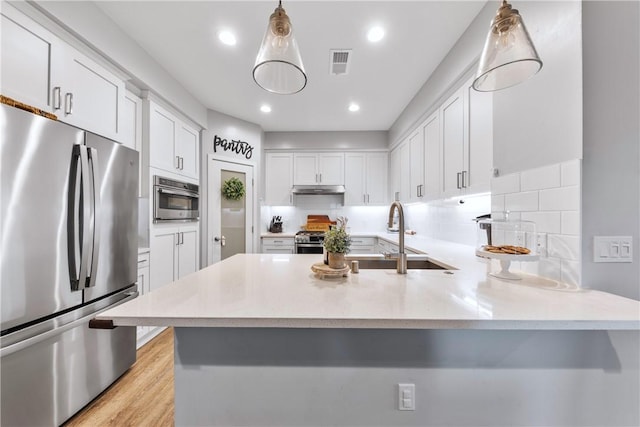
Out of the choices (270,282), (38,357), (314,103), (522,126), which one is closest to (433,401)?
(270,282)

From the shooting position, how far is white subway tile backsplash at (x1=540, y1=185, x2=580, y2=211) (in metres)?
1.11

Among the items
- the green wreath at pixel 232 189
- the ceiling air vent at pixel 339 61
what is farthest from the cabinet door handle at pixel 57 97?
the green wreath at pixel 232 189

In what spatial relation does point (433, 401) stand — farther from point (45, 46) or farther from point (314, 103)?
point (314, 103)

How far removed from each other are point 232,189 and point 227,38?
205 cm

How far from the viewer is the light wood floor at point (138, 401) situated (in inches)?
62.2

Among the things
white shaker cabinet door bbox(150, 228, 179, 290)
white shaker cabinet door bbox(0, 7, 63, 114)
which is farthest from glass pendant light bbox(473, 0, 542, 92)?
white shaker cabinet door bbox(150, 228, 179, 290)

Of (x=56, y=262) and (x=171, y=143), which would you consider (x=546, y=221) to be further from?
(x=171, y=143)

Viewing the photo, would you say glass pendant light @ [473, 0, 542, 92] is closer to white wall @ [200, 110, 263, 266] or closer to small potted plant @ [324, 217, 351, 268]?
small potted plant @ [324, 217, 351, 268]

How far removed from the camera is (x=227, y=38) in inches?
84.8

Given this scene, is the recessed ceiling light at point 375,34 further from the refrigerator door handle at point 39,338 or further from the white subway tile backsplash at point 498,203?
the refrigerator door handle at point 39,338

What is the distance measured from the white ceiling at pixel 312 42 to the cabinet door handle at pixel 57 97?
788mm

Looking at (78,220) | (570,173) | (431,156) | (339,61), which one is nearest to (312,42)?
(339,61)

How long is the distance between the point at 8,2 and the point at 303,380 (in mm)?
2480

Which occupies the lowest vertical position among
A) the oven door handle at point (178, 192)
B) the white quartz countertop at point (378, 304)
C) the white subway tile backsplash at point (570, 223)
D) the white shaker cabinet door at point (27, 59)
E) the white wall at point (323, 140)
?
the white quartz countertop at point (378, 304)
